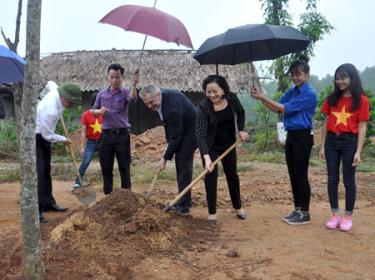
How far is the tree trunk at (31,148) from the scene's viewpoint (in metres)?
2.66

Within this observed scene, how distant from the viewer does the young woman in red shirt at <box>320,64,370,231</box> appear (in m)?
4.23

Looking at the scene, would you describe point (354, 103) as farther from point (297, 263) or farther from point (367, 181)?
point (367, 181)

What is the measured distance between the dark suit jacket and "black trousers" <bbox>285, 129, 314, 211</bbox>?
3.44ft

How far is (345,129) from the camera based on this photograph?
14.1 feet

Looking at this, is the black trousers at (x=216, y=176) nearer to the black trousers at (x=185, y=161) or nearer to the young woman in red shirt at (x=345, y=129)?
the black trousers at (x=185, y=161)

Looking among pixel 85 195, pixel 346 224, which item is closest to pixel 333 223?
pixel 346 224

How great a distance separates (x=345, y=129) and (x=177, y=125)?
1.68 meters

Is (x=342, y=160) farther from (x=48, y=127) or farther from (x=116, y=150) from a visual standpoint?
(x=48, y=127)

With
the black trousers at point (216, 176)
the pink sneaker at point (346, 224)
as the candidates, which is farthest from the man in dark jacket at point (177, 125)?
the pink sneaker at point (346, 224)

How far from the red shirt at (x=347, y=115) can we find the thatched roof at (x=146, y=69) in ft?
35.7

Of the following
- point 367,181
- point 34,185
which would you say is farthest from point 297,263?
point 367,181

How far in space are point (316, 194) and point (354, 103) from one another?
7.86ft

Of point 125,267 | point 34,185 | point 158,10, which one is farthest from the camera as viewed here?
point 158,10

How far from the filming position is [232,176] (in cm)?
479
